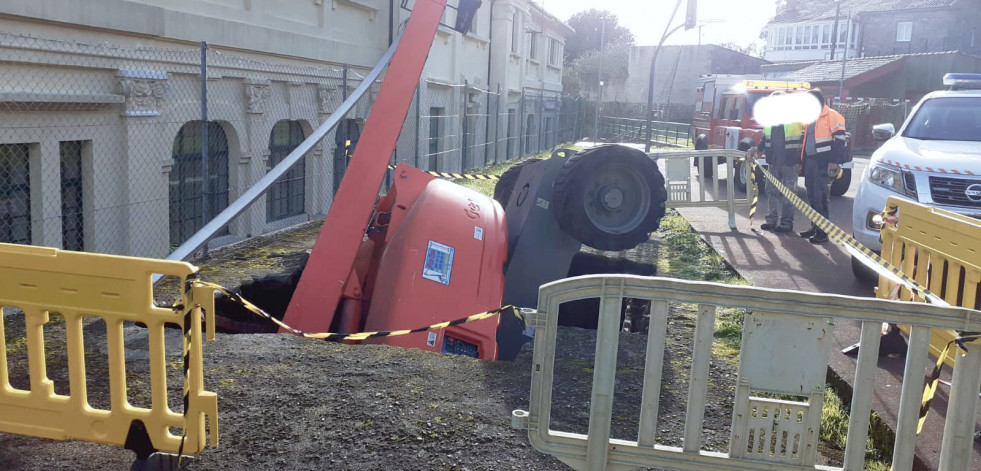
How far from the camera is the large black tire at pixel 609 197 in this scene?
6395 mm

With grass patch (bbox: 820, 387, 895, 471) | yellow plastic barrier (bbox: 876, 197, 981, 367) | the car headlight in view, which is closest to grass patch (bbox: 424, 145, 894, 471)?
grass patch (bbox: 820, 387, 895, 471)

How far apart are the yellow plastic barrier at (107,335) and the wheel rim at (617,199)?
380cm

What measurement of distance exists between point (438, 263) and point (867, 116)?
36.0 meters

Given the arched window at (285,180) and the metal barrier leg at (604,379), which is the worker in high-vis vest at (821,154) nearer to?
the arched window at (285,180)

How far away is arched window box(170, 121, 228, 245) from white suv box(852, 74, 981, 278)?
657 centimetres

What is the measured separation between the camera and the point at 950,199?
790 cm

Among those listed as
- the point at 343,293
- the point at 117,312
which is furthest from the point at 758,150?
the point at 117,312

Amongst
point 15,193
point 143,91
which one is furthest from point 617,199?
point 15,193

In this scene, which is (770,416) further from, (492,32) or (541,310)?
(492,32)

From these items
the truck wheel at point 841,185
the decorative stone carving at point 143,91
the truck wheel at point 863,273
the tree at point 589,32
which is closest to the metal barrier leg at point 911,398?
the truck wheel at point 863,273

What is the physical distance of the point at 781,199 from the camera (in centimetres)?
1149

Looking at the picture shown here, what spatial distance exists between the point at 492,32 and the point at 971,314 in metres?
21.7

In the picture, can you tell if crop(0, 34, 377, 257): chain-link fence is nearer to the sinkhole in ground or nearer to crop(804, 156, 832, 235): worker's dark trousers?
the sinkhole in ground

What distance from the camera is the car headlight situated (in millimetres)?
8203
